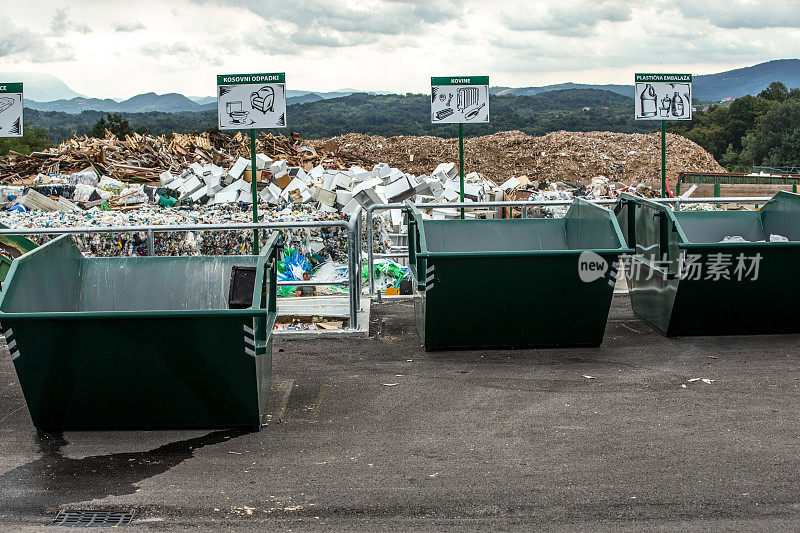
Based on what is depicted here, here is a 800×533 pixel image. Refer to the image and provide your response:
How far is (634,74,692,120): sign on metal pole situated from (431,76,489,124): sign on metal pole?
2.02 m

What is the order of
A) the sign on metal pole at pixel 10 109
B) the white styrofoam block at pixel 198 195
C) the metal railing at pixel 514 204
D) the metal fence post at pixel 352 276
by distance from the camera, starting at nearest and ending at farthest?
1. the metal fence post at pixel 352 276
2. the metal railing at pixel 514 204
3. the sign on metal pole at pixel 10 109
4. the white styrofoam block at pixel 198 195

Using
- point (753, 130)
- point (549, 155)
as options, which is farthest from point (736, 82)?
point (549, 155)

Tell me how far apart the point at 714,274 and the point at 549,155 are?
120ft

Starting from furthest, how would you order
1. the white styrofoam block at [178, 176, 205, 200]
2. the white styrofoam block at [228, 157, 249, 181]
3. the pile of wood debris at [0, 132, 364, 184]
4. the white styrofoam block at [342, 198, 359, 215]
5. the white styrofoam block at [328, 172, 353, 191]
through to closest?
the pile of wood debris at [0, 132, 364, 184] → the white styrofoam block at [228, 157, 249, 181] → the white styrofoam block at [178, 176, 205, 200] → the white styrofoam block at [328, 172, 353, 191] → the white styrofoam block at [342, 198, 359, 215]

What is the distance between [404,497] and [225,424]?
Result: 1.74 m

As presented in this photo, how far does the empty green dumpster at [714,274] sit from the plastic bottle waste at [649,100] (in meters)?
2.30

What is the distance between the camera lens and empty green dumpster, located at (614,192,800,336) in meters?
8.05

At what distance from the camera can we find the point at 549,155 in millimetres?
43812

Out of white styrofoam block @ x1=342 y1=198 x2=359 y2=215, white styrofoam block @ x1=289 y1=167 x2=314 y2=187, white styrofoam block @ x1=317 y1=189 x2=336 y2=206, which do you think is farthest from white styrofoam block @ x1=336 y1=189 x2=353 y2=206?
white styrofoam block @ x1=289 y1=167 x2=314 y2=187

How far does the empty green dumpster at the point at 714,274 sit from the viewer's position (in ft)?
26.4

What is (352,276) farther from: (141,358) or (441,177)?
(441,177)

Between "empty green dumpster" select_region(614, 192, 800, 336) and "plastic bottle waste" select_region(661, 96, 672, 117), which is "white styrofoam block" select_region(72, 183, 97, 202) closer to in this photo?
"plastic bottle waste" select_region(661, 96, 672, 117)

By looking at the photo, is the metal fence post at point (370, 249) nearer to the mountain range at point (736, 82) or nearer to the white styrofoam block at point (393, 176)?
the white styrofoam block at point (393, 176)

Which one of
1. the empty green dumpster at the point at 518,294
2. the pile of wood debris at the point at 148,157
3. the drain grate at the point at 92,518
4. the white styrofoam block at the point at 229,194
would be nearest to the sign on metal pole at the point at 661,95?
the empty green dumpster at the point at 518,294
